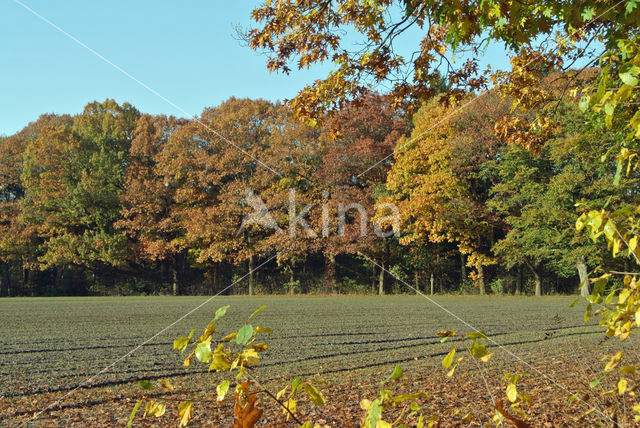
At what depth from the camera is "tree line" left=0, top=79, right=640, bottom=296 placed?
28234 mm

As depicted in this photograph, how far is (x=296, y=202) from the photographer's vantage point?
30562 millimetres

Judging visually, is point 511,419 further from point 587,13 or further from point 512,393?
point 587,13

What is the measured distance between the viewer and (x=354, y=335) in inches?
442

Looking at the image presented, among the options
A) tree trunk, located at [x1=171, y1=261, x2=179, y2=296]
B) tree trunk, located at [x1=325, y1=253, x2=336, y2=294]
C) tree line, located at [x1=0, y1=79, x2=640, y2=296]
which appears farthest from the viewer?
tree trunk, located at [x1=171, y1=261, x2=179, y2=296]

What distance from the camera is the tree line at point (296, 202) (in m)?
28.2

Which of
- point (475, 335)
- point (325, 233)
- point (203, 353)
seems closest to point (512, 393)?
point (475, 335)

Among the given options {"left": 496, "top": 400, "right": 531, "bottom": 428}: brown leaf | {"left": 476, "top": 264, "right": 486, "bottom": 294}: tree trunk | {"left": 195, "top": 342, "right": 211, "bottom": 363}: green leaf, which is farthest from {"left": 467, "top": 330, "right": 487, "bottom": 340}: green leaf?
{"left": 476, "top": 264, "right": 486, "bottom": 294}: tree trunk

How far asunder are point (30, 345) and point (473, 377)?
25.0ft

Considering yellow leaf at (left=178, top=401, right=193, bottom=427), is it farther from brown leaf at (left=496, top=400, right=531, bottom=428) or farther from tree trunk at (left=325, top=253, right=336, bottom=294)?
tree trunk at (left=325, top=253, right=336, bottom=294)

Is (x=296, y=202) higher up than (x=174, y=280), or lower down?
higher up

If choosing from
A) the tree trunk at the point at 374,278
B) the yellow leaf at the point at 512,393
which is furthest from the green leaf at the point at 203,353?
the tree trunk at the point at 374,278

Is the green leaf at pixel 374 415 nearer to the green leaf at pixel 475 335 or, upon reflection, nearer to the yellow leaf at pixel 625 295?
the green leaf at pixel 475 335

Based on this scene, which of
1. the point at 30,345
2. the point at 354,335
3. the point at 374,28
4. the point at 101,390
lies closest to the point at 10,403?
the point at 101,390

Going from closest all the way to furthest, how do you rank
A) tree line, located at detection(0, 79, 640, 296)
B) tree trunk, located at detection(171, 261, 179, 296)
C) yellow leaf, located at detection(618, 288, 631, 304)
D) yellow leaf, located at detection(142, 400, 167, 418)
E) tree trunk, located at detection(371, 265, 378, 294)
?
yellow leaf, located at detection(618, 288, 631, 304) < yellow leaf, located at detection(142, 400, 167, 418) < tree line, located at detection(0, 79, 640, 296) < tree trunk, located at detection(371, 265, 378, 294) < tree trunk, located at detection(171, 261, 179, 296)
